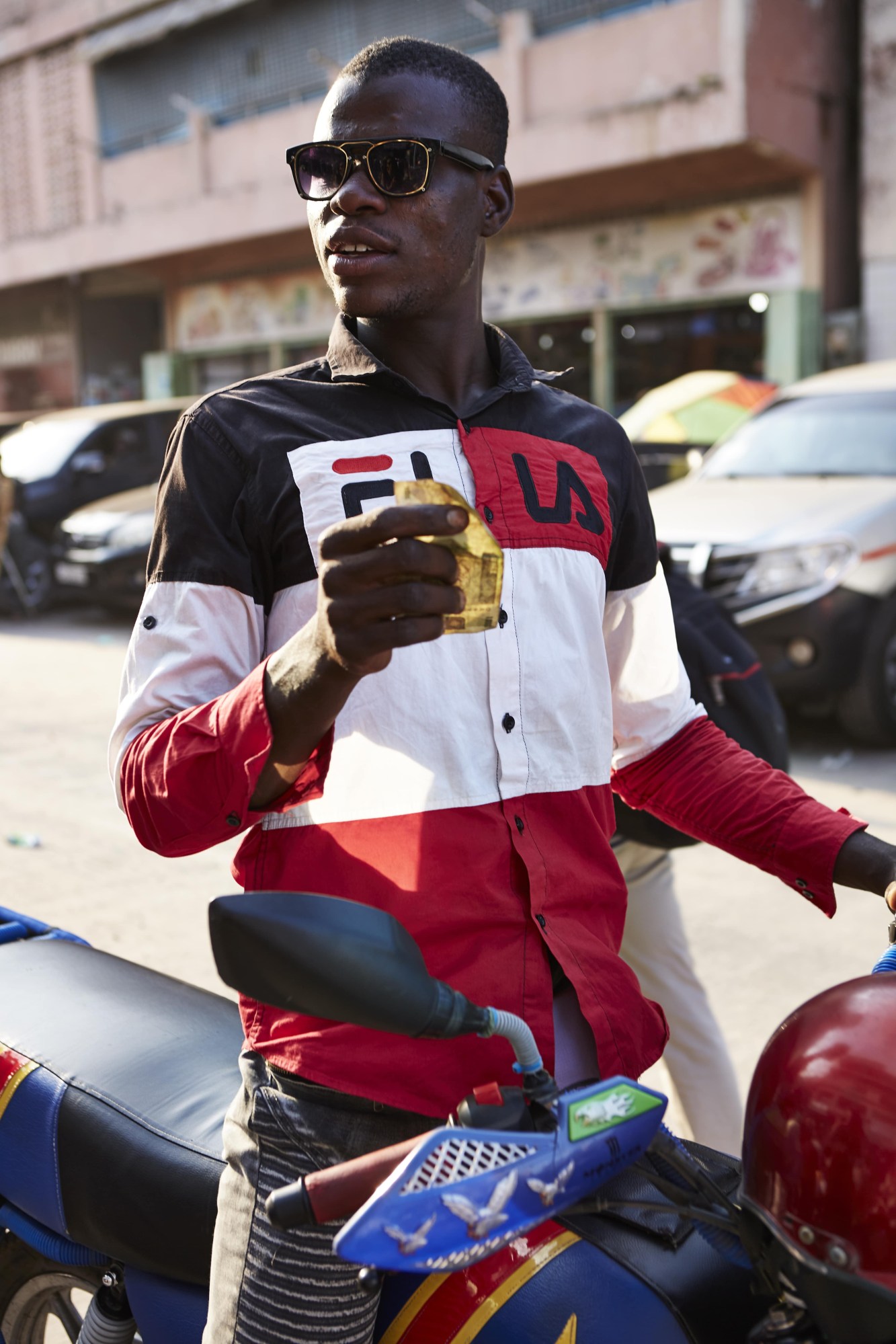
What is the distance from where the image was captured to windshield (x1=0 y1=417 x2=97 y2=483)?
13.4 m

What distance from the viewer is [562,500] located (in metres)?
1.70

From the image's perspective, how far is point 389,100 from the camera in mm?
1650

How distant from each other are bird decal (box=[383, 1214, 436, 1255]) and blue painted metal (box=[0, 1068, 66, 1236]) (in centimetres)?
108

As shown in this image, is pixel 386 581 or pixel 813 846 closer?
pixel 386 581

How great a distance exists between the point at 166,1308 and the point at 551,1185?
3.02 feet

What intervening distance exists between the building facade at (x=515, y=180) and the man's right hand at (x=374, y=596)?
1369 centimetres

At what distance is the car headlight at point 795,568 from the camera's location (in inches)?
263

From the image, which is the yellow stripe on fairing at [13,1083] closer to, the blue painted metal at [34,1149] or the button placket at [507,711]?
the blue painted metal at [34,1149]

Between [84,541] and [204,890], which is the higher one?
[84,541]

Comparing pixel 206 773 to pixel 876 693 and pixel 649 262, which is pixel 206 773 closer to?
pixel 876 693

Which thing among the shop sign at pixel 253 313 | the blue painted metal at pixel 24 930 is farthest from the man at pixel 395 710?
the shop sign at pixel 253 313

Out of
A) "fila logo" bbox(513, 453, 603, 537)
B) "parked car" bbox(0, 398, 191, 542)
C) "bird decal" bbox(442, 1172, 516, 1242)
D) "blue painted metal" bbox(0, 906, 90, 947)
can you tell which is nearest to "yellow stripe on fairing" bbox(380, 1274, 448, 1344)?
"bird decal" bbox(442, 1172, 516, 1242)

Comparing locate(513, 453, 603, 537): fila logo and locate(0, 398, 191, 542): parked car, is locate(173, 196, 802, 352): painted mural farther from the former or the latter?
locate(513, 453, 603, 537): fila logo

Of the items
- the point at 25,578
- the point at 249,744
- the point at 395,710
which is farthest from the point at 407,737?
the point at 25,578
